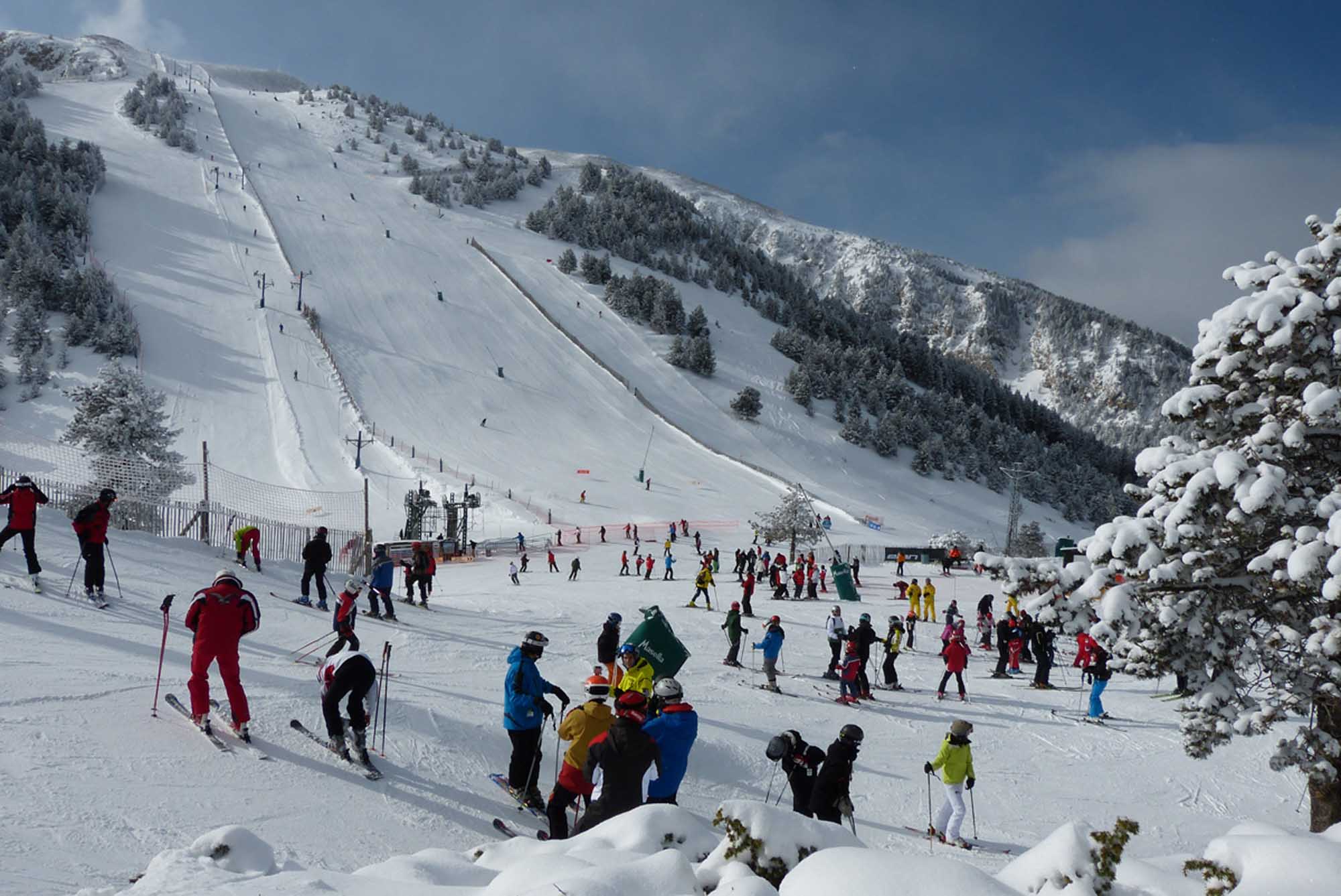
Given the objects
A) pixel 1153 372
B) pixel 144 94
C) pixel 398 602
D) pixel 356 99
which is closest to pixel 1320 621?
pixel 398 602

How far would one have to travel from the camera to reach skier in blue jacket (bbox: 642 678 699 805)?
593 cm

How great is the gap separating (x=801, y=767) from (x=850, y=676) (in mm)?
6781

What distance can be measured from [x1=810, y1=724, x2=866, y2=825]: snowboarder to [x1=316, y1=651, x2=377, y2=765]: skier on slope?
3.81 metres

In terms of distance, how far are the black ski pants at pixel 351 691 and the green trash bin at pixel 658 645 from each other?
4.55 meters

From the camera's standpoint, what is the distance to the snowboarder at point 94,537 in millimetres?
10211

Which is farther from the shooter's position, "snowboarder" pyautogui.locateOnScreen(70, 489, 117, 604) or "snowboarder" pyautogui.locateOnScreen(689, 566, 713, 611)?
"snowboarder" pyautogui.locateOnScreen(689, 566, 713, 611)

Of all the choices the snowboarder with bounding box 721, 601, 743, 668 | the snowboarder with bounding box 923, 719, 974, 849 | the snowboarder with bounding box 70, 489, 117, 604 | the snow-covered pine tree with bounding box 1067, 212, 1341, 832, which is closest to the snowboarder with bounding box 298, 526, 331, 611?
the snowboarder with bounding box 70, 489, 117, 604

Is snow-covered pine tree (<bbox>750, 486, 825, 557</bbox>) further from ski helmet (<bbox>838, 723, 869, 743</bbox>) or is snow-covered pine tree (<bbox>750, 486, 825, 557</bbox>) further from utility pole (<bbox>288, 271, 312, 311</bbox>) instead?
utility pole (<bbox>288, 271, 312, 311</bbox>)

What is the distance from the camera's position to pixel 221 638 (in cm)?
681

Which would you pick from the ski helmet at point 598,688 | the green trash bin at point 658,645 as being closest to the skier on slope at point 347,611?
the ski helmet at point 598,688

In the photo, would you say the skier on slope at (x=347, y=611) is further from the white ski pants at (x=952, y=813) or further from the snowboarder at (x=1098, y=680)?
the snowboarder at (x=1098, y=680)

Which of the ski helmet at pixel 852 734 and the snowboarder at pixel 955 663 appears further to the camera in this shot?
the snowboarder at pixel 955 663

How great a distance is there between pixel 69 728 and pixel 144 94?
14706 centimetres

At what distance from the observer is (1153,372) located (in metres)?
194
